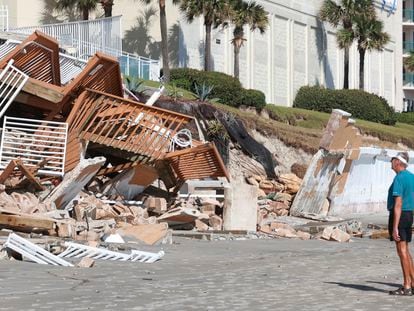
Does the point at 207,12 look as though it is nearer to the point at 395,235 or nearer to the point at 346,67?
the point at 346,67

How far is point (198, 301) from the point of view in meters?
11.3

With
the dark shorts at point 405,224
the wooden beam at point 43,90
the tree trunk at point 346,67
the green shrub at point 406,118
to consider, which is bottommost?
the dark shorts at point 405,224

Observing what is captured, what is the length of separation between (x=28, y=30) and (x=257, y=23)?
1903 centimetres

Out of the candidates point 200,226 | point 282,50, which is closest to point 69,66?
point 200,226

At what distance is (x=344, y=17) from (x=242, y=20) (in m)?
14.9

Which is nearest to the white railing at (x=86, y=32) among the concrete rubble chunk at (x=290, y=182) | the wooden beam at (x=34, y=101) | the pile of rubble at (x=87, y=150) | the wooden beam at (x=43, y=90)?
the concrete rubble chunk at (x=290, y=182)

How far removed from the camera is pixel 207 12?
171ft

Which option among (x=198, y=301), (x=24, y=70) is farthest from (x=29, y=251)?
(x=24, y=70)

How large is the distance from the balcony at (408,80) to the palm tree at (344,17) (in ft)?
49.6

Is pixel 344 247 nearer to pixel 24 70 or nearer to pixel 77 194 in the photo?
pixel 77 194

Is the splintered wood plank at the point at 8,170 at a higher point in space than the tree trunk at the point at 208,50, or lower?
lower

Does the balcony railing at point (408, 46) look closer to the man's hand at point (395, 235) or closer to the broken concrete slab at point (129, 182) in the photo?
the broken concrete slab at point (129, 182)

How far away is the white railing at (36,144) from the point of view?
22.2 m

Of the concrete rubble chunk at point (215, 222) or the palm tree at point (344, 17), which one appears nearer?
the concrete rubble chunk at point (215, 222)
